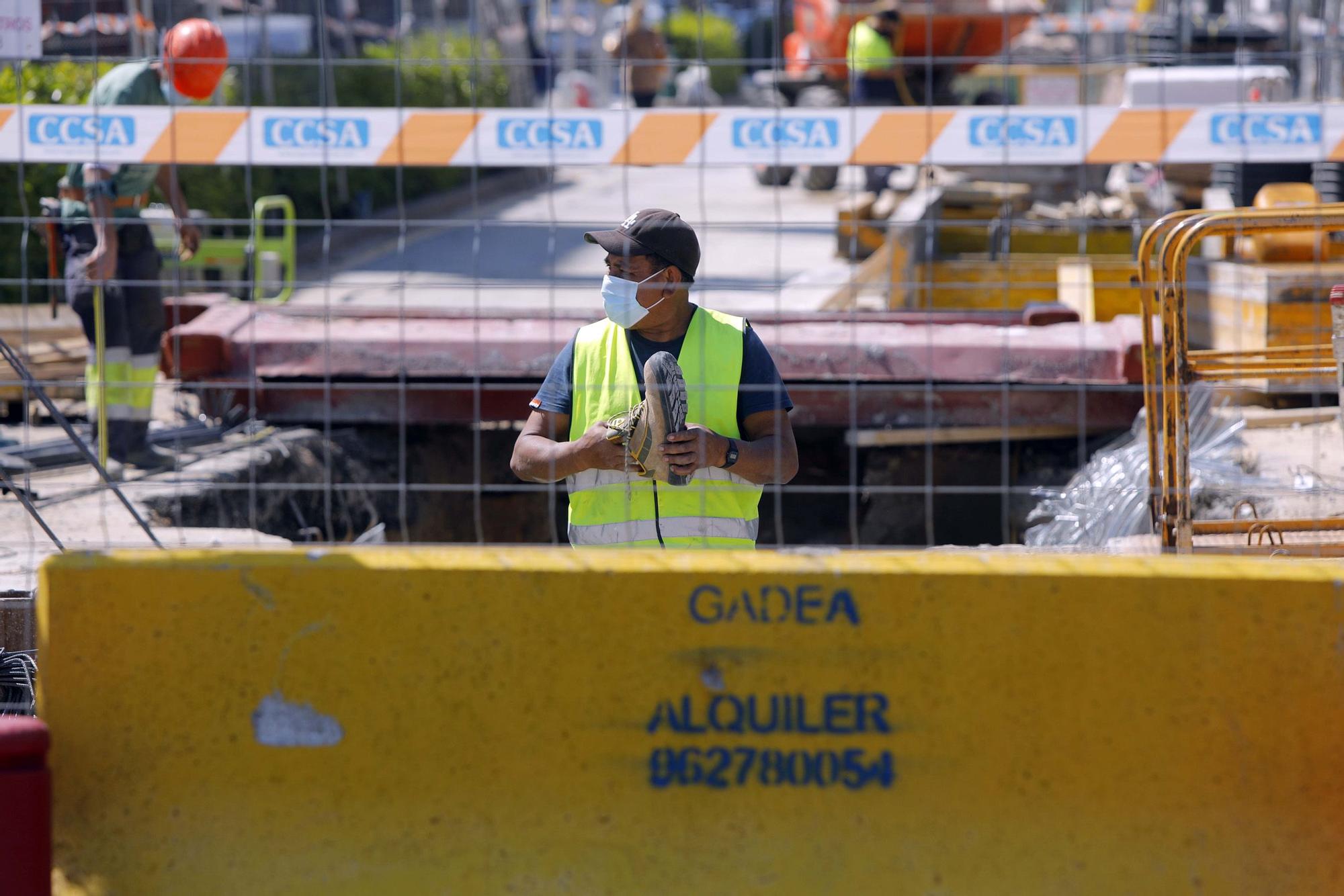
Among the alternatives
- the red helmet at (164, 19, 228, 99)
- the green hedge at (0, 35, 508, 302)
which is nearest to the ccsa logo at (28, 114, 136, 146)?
the red helmet at (164, 19, 228, 99)

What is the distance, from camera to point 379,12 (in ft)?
119

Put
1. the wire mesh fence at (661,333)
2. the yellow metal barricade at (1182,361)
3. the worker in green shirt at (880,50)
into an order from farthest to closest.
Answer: the worker in green shirt at (880,50) → the wire mesh fence at (661,333) → the yellow metal barricade at (1182,361)

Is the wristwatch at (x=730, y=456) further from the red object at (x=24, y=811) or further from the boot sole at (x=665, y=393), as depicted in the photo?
the red object at (x=24, y=811)

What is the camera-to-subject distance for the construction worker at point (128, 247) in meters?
7.03

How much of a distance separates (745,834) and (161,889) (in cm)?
127

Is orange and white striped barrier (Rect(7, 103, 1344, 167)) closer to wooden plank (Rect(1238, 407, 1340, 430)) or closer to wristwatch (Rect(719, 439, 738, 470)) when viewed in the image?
wooden plank (Rect(1238, 407, 1340, 430))

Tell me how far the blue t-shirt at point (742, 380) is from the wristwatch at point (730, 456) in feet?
0.59

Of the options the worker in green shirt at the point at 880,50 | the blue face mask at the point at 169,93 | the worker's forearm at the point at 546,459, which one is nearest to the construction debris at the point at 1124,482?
the worker's forearm at the point at 546,459

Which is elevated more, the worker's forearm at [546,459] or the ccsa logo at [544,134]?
the ccsa logo at [544,134]

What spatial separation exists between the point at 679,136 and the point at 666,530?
319 centimetres

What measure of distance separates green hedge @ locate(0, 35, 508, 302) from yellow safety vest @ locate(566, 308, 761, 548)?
7.90 metres

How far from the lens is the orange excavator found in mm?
20688

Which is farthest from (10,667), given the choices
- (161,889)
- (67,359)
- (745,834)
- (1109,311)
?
(1109,311)

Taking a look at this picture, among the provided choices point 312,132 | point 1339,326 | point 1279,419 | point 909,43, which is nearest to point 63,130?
point 312,132
